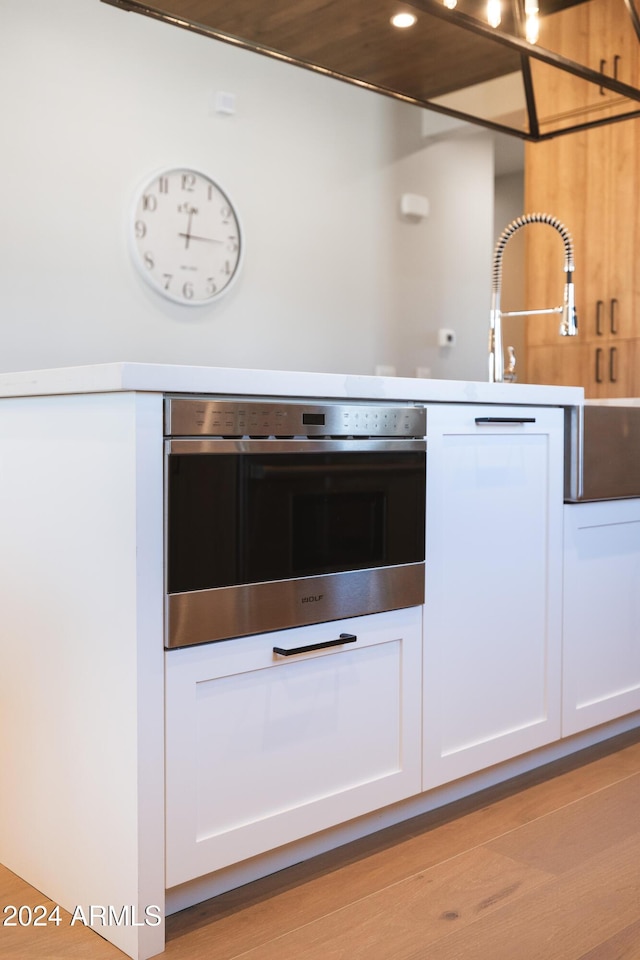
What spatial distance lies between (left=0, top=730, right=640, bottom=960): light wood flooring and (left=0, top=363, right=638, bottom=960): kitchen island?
2.1 inches

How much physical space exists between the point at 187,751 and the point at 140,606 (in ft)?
0.90

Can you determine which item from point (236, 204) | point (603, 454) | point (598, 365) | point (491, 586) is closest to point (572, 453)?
point (603, 454)

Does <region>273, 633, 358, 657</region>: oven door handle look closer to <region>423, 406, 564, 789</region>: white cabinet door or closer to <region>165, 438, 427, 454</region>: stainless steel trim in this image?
<region>423, 406, 564, 789</region>: white cabinet door

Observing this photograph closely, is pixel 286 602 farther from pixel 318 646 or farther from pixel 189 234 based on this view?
pixel 189 234

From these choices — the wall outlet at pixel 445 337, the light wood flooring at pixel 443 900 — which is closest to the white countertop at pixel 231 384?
the light wood flooring at pixel 443 900

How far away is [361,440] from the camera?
1.85 m

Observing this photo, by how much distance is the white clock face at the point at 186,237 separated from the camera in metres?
3.45

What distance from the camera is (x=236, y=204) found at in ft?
12.4

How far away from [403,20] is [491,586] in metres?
1.30

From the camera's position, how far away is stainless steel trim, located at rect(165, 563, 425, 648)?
1567mm

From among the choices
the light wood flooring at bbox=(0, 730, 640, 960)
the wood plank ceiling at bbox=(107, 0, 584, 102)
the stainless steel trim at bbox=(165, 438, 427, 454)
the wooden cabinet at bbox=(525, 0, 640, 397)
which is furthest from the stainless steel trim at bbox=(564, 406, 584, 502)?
the wooden cabinet at bbox=(525, 0, 640, 397)

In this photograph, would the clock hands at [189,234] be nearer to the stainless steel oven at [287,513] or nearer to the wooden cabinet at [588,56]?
the wooden cabinet at [588,56]

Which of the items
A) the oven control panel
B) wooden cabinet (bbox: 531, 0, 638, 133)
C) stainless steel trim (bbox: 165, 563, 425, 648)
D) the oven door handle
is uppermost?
wooden cabinet (bbox: 531, 0, 638, 133)

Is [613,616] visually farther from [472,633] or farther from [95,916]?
[95,916]
